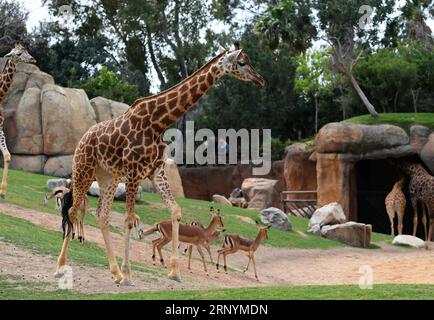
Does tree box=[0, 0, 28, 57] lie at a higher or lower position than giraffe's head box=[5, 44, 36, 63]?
higher

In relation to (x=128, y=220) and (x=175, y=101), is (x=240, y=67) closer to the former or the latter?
(x=175, y=101)

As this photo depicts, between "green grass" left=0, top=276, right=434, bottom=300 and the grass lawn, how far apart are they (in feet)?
24.4

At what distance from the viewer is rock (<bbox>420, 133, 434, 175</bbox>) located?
80.3 feet

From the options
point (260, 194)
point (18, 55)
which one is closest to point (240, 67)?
point (18, 55)

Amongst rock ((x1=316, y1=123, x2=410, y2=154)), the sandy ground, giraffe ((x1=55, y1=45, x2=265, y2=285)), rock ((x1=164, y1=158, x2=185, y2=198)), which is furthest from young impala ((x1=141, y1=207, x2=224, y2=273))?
rock ((x1=316, y1=123, x2=410, y2=154))

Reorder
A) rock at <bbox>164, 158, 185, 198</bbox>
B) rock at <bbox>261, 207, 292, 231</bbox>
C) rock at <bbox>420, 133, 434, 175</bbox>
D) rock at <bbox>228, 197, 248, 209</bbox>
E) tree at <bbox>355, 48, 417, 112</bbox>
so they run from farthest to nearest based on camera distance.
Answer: tree at <bbox>355, 48, 417, 112</bbox>, rock at <bbox>228, 197, 248, 209</bbox>, rock at <bbox>420, 133, 434, 175</bbox>, rock at <bbox>164, 158, 185, 198</bbox>, rock at <bbox>261, 207, 292, 231</bbox>

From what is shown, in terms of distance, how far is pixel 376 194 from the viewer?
94.7ft

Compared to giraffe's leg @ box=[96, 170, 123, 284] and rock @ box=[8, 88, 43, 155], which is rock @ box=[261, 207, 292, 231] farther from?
giraffe's leg @ box=[96, 170, 123, 284]

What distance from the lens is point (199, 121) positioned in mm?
35938

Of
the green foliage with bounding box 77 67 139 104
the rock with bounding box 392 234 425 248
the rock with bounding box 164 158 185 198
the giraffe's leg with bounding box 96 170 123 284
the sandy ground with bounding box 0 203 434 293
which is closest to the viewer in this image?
the giraffe's leg with bounding box 96 170 123 284

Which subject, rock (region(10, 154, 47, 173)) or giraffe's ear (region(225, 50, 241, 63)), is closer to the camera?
giraffe's ear (region(225, 50, 241, 63))

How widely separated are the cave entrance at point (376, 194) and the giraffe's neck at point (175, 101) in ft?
62.5
